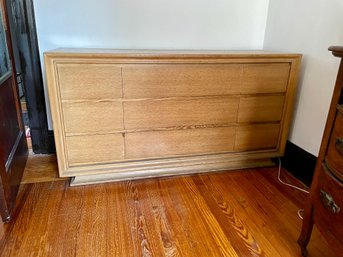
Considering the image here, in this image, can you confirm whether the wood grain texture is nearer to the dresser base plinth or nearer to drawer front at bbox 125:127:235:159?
the dresser base plinth

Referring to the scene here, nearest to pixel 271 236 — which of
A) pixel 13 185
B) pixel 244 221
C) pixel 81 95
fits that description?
pixel 244 221


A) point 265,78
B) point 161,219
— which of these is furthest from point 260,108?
point 161,219

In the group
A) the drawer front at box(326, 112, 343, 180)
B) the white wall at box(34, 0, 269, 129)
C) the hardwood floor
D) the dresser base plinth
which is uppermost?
Result: the white wall at box(34, 0, 269, 129)

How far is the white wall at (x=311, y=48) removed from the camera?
1513mm

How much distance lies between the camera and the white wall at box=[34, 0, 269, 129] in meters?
1.75

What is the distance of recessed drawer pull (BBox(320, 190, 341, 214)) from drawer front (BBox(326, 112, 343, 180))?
10 cm

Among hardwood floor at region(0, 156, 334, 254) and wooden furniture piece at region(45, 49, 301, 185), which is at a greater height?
wooden furniture piece at region(45, 49, 301, 185)

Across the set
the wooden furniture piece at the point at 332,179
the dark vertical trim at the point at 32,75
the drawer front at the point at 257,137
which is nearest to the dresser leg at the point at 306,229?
the wooden furniture piece at the point at 332,179

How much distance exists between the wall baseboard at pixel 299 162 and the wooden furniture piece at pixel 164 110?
0.24ft

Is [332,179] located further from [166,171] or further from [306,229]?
[166,171]

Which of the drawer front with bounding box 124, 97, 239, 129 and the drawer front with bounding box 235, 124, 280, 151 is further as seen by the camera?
the drawer front with bounding box 235, 124, 280, 151

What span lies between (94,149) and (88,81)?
1.33ft

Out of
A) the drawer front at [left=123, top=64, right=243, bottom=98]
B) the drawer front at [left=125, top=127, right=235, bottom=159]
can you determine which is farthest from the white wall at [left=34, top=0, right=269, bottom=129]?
the drawer front at [left=125, top=127, right=235, bottom=159]

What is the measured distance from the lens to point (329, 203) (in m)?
0.97
